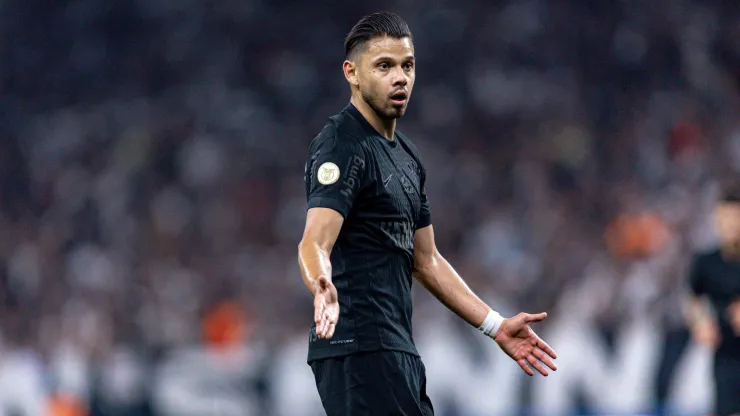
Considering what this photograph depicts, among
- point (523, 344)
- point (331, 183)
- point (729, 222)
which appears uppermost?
point (729, 222)

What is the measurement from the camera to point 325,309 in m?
3.00

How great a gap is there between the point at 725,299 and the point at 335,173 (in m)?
3.94

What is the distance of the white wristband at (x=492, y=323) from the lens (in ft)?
13.2

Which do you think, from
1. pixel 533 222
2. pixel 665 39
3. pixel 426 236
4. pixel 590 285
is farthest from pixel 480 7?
pixel 426 236

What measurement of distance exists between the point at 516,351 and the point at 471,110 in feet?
27.9

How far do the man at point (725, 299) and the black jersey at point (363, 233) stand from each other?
3.38 metres

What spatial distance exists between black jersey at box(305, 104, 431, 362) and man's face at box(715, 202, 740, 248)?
3.30 metres

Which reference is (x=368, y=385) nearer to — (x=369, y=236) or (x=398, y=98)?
(x=369, y=236)

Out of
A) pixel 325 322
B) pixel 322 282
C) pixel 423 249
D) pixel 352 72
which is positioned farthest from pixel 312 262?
pixel 423 249

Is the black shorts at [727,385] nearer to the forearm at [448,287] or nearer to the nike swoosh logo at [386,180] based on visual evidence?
the forearm at [448,287]

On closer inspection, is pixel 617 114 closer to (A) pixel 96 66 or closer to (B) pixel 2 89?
(A) pixel 96 66

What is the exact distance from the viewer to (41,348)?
416 inches

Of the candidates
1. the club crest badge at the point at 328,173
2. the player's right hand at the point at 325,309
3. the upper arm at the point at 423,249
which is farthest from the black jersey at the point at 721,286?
the player's right hand at the point at 325,309

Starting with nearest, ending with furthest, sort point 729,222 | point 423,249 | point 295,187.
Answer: point 423,249, point 729,222, point 295,187
